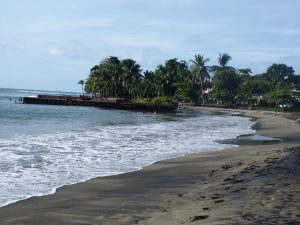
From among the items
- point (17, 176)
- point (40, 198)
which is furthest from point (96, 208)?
point (17, 176)

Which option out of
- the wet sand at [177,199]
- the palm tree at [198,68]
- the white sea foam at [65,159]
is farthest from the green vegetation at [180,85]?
the wet sand at [177,199]

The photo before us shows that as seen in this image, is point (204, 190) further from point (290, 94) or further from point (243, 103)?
point (243, 103)

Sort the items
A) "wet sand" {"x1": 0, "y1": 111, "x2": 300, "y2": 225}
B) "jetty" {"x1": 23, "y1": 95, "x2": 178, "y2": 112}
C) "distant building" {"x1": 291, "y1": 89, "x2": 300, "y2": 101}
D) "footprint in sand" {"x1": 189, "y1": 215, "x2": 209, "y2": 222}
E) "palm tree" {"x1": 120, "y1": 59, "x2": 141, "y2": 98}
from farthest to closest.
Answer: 1. "palm tree" {"x1": 120, "y1": 59, "x2": 141, "y2": 98}
2. "distant building" {"x1": 291, "y1": 89, "x2": 300, "y2": 101}
3. "jetty" {"x1": 23, "y1": 95, "x2": 178, "y2": 112}
4. "wet sand" {"x1": 0, "y1": 111, "x2": 300, "y2": 225}
5. "footprint in sand" {"x1": 189, "y1": 215, "x2": 209, "y2": 222}

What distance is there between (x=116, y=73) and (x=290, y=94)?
4130 centimetres

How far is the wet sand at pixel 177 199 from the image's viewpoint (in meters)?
7.27

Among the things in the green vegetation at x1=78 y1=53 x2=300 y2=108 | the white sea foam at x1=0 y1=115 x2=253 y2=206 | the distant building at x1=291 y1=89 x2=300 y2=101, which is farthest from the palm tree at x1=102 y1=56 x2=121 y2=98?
the white sea foam at x1=0 y1=115 x2=253 y2=206

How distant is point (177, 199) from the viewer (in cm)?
941

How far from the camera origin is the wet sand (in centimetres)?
727

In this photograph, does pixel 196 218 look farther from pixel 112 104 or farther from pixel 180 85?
pixel 180 85

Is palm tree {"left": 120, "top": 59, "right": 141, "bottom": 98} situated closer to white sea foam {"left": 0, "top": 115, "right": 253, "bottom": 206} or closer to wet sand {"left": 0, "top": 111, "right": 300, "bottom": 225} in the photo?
white sea foam {"left": 0, "top": 115, "right": 253, "bottom": 206}

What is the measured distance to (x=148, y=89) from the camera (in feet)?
352

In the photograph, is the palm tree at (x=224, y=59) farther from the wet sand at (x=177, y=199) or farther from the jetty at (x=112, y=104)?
the wet sand at (x=177, y=199)

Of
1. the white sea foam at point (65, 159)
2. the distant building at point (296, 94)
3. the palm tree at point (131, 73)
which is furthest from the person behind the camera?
the palm tree at point (131, 73)

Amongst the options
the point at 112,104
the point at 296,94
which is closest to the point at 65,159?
the point at 112,104
